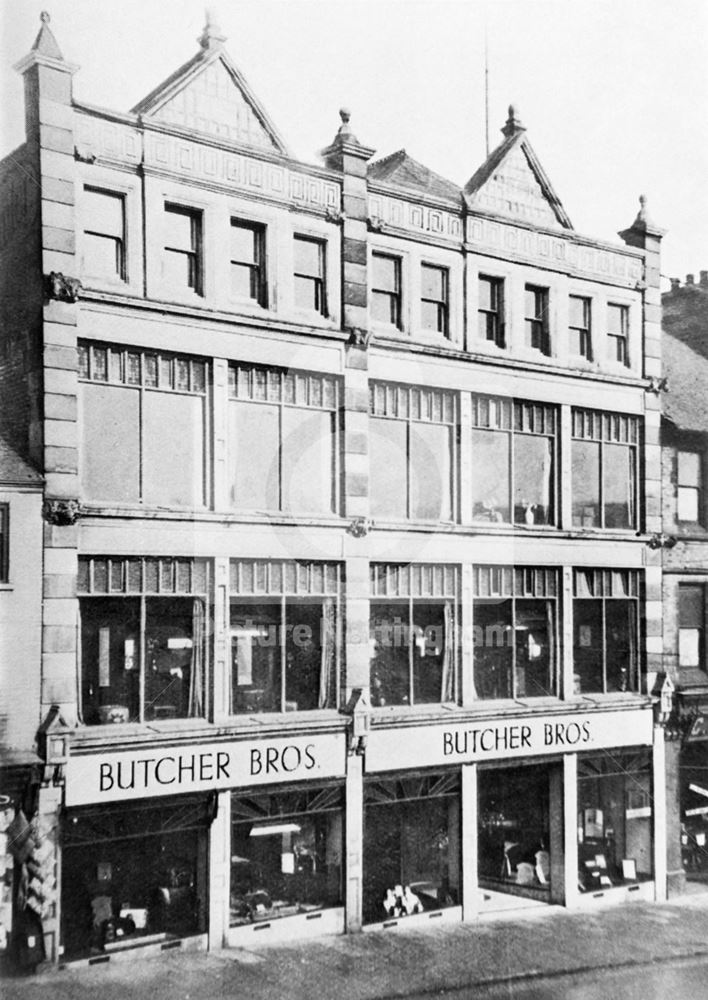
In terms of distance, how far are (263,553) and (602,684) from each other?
9.21 metres

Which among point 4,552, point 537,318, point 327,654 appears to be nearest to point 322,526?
point 327,654

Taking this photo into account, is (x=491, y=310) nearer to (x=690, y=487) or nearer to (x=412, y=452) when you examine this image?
(x=412, y=452)

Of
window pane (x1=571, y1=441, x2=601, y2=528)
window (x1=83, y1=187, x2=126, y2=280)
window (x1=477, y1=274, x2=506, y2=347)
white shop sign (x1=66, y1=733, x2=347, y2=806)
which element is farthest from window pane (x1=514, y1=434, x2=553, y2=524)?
window (x1=83, y1=187, x2=126, y2=280)

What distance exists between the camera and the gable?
23438 mm

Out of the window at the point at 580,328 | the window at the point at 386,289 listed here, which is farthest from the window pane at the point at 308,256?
the window at the point at 580,328

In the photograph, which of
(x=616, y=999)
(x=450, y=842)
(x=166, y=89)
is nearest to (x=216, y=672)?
(x=450, y=842)

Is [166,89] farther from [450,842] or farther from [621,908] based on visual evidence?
[621,908]

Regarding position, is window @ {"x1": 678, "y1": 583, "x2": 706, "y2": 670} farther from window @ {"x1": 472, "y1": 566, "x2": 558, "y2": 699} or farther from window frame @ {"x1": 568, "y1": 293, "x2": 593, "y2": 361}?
window frame @ {"x1": 568, "y1": 293, "x2": 593, "y2": 361}

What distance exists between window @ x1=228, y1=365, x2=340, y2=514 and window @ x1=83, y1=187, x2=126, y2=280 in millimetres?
2860

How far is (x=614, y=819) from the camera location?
24.3 meters

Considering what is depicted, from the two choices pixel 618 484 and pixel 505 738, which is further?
pixel 618 484

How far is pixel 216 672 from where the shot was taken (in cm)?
1923

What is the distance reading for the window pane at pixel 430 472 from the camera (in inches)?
871

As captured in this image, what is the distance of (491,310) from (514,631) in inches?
278
